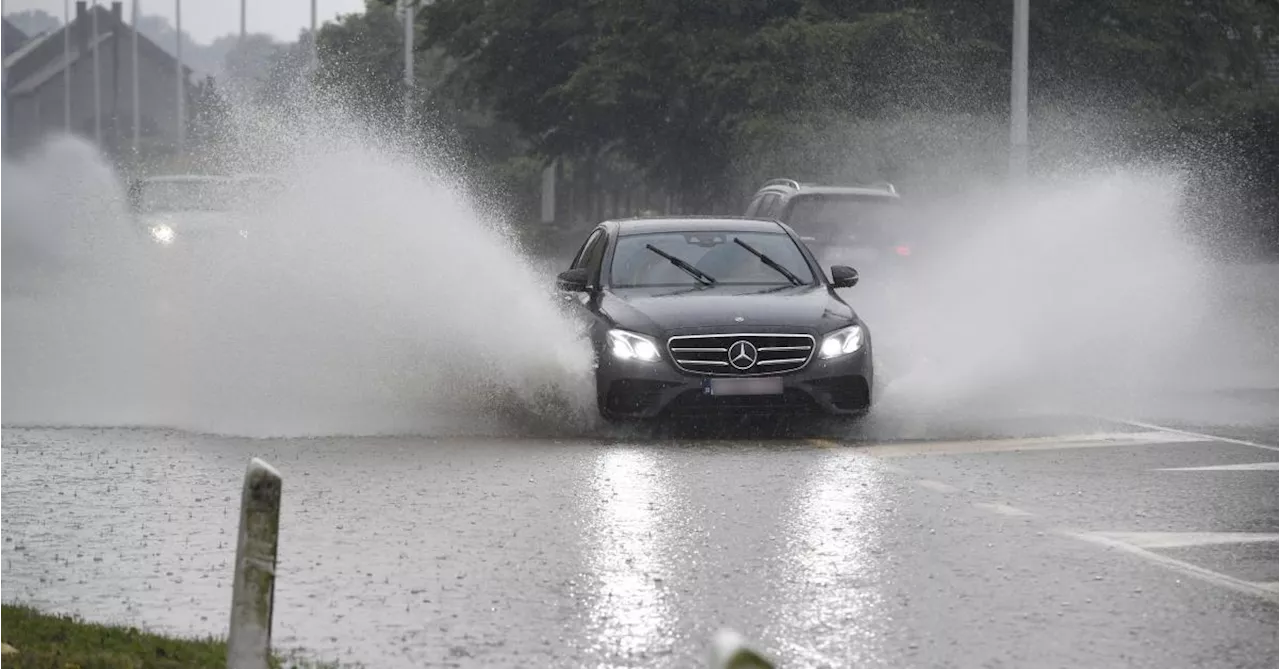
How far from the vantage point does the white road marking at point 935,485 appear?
12.5 m

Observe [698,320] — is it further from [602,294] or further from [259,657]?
[259,657]

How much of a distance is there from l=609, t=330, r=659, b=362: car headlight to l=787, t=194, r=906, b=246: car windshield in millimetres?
12534

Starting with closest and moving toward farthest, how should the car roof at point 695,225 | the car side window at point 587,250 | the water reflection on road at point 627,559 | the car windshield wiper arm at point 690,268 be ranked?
the water reflection on road at point 627,559 → the car windshield wiper arm at point 690,268 → the car roof at point 695,225 → the car side window at point 587,250

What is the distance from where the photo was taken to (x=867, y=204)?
92.5 feet

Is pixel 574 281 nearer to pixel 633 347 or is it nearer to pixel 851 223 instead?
pixel 633 347

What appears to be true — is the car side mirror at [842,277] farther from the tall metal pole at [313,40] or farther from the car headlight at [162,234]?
the tall metal pole at [313,40]

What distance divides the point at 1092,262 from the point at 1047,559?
1884 cm

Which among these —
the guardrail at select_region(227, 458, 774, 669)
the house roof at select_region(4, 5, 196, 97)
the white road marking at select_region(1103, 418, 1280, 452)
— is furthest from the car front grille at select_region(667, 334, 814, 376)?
the house roof at select_region(4, 5, 196, 97)

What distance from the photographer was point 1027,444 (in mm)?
14805

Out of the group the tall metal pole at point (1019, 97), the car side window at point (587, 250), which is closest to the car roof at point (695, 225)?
the car side window at point (587, 250)

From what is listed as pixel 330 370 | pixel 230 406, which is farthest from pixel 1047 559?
pixel 330 370

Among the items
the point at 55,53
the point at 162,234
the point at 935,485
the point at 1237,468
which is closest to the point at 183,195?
the point at 162,234

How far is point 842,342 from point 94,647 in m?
8.15

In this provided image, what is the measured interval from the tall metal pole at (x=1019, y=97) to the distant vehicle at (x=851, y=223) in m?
6.22
